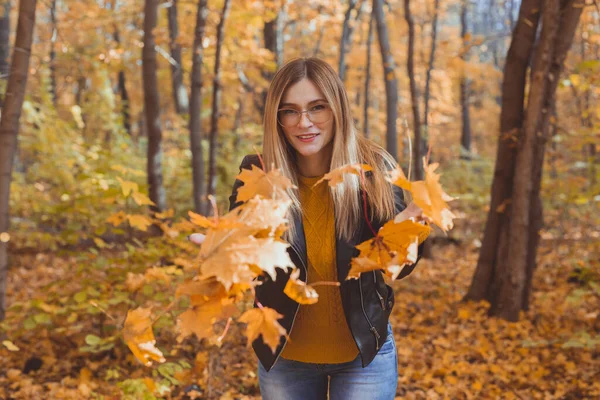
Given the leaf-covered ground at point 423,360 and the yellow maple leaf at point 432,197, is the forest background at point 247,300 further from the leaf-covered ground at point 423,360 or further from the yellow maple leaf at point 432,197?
the yellow maple leaf at point 432,197

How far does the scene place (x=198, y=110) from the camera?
289 inches

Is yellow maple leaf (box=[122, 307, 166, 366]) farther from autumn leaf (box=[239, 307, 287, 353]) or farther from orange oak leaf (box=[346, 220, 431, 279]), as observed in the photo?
orange oak leaf (box=[346, 220, 431, 279])

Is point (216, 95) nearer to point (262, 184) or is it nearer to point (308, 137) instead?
point (308, 137)

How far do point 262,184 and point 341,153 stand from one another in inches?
18.9

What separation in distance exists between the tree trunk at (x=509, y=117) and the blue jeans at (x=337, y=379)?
12.8ft

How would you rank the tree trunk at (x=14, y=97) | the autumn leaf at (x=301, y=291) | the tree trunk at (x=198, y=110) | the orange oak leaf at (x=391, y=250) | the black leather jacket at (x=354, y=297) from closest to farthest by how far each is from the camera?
the autumn leaf at (x=301, y=291) < the orange oak leaf at (x=391, y=250) < the black leather jacket at (x=354, y=297) < the tree trunk at (x=14, y=97) < the tree trunk at (x=198, y=110)

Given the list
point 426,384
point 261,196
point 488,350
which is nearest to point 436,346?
point 488,350

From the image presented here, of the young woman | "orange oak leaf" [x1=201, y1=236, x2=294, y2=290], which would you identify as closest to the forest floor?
the young woman

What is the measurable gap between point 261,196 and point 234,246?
26 centimetres

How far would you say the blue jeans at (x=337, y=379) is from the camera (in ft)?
6.07

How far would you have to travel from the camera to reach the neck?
1.94m

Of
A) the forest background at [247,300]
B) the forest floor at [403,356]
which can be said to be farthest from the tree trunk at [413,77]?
the forest floor at [403,356]

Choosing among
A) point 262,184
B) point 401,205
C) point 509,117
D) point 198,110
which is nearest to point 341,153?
point 401,205

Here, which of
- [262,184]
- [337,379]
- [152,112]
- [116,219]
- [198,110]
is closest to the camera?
[262,184]
